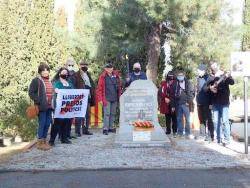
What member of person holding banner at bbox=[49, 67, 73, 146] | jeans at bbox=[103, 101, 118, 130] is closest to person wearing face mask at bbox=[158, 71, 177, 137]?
jeans at bbox=[103, 101, 118, 130]

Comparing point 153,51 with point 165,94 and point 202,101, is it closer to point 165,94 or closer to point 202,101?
point 165,94

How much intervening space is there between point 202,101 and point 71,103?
298cm

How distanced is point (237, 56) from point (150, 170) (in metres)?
A: 3.06

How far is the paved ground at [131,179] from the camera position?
9.33 meters

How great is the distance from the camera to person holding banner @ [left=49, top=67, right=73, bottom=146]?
13719mm

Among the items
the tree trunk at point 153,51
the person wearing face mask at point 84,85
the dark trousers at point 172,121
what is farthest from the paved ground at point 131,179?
the tree trunk at point 153,51

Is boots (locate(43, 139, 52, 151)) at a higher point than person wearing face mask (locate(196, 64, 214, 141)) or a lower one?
lower

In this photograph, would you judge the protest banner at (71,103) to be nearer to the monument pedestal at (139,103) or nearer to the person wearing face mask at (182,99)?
the monument pedestal at (139,103)

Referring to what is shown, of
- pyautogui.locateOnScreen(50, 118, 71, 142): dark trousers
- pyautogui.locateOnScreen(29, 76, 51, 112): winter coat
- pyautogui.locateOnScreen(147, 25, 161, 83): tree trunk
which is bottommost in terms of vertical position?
pyautogui.locateOnScreen(50, 118, 71, 142): dark trousers

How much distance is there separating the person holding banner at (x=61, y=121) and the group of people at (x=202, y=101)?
8.58ft

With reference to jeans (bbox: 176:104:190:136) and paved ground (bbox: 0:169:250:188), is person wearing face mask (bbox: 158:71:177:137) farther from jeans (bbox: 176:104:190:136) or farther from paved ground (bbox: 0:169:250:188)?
paved ground (bbox: 0:169:250:188)

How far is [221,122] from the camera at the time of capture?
13.8m

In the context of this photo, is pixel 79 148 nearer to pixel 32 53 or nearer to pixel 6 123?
pixel 6 123

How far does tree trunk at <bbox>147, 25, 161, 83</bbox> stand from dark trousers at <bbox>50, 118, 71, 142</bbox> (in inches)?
324
